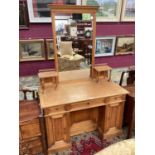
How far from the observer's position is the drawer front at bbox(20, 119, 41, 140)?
166 centimetres

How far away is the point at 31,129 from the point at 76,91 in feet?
2.22

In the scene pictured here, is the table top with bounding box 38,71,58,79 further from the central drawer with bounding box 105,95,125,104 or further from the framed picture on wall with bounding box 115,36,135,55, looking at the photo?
the framed picture on wall with bounding box 115,36,135,55

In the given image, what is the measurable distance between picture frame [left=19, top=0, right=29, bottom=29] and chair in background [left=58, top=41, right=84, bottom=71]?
1.39 meters

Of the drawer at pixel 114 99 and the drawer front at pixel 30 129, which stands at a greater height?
the drawer at pixel 114 99

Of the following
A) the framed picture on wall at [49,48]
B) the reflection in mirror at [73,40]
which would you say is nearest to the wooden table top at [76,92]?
the reflection in mirror at [73,40]

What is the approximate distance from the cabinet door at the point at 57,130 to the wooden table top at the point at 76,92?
18cm

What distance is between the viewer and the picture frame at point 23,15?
2913 millimetres

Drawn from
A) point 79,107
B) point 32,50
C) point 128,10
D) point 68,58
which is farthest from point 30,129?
point 128,10

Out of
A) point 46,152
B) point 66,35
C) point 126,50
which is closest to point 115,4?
point 126,50

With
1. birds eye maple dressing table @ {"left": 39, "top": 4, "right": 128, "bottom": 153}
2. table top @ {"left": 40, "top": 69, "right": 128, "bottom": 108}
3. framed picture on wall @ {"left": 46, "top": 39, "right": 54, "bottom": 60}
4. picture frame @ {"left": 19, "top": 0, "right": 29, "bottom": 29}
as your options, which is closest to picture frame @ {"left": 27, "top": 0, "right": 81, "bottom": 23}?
picture frame @ {"left": 19, "top": 0, "right": 29, "bottom": 29}

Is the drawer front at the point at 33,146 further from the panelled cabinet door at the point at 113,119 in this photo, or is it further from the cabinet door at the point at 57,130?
the panelled cabinet door at the point at 113,119

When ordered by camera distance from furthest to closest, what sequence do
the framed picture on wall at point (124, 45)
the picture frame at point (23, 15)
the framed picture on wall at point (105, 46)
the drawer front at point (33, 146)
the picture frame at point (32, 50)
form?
the framed picture on wall at point (124, 45) < the framed picture on wall at point (105, 46) < the picture frame at point (32, 50) < the picture frame at point (23, 15) < the drawer front at point (33, 146)
